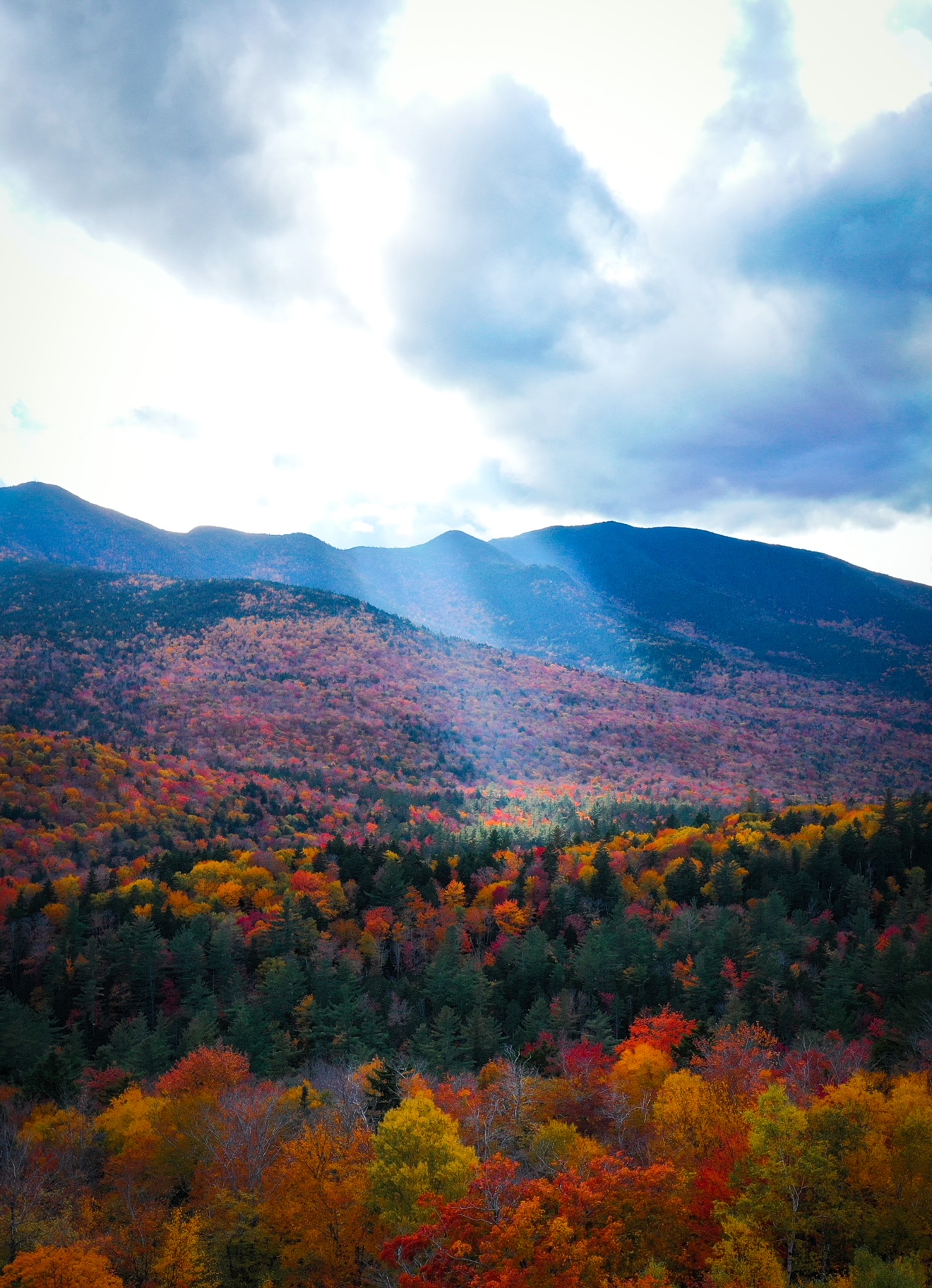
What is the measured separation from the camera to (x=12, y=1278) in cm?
2216

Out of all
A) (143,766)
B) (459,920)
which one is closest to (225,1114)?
(459,920)

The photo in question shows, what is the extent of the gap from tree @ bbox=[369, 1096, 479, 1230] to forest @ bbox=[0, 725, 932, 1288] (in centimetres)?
14

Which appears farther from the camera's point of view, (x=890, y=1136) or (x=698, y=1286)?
(x=890, y=1136)

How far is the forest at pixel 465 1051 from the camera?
22125 millimetres

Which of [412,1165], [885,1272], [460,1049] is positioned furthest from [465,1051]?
[885,1272]

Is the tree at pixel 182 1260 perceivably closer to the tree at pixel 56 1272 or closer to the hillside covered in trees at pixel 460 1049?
the hillside covered in trees at pixel 460 1049

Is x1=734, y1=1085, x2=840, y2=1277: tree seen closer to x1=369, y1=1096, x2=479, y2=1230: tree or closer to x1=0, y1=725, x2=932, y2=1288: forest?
x1=0, y1=725, x2=932, y2=1288: forest

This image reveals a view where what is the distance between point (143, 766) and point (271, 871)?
67.4 meters

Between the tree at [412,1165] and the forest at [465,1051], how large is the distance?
139 mm

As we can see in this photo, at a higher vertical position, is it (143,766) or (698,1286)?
(698,1286)

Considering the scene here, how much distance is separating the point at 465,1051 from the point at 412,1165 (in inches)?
1112

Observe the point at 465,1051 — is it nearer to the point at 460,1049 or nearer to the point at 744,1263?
the point at 460,1049

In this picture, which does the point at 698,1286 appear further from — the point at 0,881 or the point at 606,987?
the point at 0,881

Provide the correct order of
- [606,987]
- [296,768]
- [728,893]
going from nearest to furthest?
[606,987]
[728,893]
[296,768]
